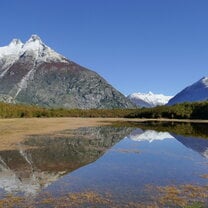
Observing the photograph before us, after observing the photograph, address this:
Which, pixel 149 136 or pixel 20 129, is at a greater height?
pixel 20 129

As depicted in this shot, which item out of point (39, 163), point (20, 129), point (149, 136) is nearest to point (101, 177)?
point (39, 163)

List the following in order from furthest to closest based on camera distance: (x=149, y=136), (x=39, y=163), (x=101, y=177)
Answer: (x=149, y=136), (x=39, y=163), (x=101, y=177)

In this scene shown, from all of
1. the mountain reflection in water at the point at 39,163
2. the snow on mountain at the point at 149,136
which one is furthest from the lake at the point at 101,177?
the snow on mountain at the point at 149,136

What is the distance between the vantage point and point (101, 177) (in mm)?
37281

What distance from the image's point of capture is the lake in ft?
90.4

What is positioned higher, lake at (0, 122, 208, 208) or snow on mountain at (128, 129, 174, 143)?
snow on mountain at (128, 129, 174, 143)

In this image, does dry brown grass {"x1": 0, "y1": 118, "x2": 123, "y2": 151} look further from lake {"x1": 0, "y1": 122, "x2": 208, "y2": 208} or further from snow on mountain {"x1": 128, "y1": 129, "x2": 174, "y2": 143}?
snow on mountain {"x1": 128, "y1": 129, "x2": 174, "y2": 143}

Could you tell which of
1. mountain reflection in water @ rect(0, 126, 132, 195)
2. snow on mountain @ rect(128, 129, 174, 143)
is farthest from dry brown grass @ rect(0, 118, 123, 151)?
snow on mountain @ rect(128, 129, 174, 143)

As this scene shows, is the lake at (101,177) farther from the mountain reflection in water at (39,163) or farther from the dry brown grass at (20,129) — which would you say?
the dry brown grass at (20,129)

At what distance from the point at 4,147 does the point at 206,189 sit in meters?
35.4

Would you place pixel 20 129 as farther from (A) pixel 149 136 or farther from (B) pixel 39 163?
(B) pixel 39 163

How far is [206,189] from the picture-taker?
3133 cm

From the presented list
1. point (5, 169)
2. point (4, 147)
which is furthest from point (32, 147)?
point (5, 169)

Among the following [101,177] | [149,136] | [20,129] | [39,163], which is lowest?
[101,177]
